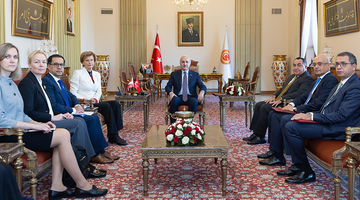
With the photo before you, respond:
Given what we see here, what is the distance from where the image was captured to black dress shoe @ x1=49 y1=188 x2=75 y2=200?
2740mm

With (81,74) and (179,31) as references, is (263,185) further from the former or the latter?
(179,31)

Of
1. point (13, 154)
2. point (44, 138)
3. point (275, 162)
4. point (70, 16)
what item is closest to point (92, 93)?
point (44, 138)

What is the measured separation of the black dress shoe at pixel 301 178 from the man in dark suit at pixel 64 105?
2119 millimetres

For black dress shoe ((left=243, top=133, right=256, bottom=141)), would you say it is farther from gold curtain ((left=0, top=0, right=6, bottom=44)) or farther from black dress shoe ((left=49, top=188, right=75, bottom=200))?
gold curtain ((left=0, top=0, right=6, bottom=44))

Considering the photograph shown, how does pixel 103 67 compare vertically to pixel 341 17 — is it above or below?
below

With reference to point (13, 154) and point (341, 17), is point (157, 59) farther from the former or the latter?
point (13, 154)

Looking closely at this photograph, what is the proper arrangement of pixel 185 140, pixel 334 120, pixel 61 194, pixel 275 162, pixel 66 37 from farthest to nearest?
1. pixel 66 37
2. pixel 275 162
3. pixel 334 120
4. pixel 185 140
5. pixel 61 194

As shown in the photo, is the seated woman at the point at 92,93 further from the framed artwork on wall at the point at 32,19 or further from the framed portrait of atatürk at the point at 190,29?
the framed portrait of atatürk at the point at 190,29

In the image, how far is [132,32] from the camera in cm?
1211

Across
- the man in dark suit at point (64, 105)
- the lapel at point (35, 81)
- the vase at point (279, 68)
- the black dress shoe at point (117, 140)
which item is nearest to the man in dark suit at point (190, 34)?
the vase at point (279, 68)

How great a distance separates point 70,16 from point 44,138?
7.85 metres

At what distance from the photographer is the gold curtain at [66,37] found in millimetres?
8734

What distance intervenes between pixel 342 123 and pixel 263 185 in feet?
3.28

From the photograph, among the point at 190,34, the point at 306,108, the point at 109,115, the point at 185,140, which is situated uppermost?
the point at 190,34
